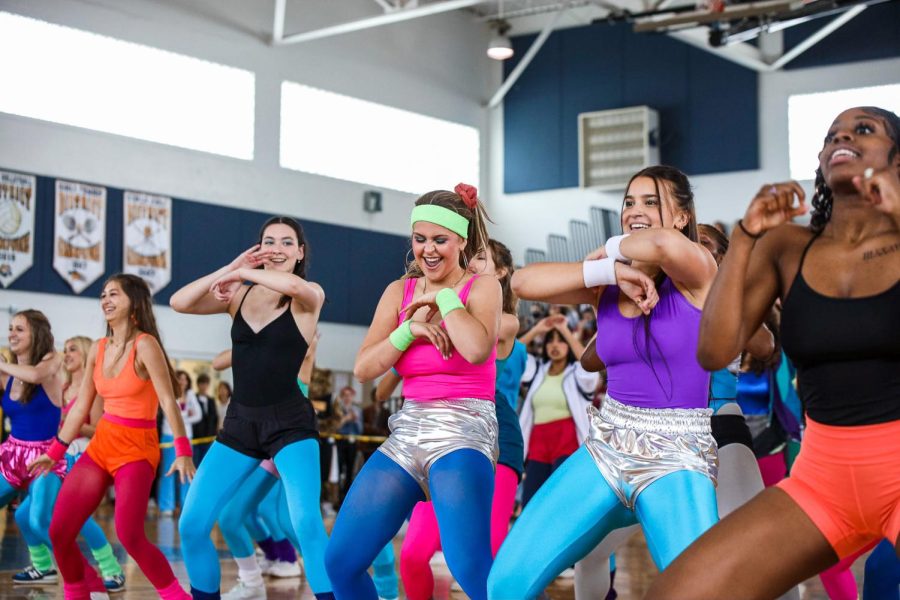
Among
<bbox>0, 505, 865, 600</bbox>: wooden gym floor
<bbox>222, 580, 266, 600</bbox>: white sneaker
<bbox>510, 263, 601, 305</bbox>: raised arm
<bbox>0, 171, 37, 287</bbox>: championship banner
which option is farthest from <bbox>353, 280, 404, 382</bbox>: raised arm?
<bbox>0, 171, 37, 287</bbox>: championship banner

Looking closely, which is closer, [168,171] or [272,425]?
[272,425]

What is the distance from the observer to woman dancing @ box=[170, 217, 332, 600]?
5.15m

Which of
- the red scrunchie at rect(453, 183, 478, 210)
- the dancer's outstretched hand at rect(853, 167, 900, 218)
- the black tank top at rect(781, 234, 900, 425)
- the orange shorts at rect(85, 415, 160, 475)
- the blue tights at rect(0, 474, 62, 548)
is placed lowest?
the blue tights at rect(0, 474, 62, 548)

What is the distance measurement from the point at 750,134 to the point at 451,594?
1482cm

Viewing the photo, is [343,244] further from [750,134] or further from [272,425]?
[272,425]

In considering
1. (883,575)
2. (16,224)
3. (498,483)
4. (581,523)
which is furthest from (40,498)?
(16,224)

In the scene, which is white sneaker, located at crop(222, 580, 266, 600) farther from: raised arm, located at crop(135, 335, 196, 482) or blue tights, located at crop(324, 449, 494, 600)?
blue tights, located at crop(324, 449, 494, 600)

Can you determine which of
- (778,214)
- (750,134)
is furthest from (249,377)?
(750,134)

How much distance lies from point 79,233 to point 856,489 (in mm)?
15415

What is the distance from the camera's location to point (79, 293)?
16766 millimetres

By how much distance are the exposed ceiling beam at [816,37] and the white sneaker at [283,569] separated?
1460cm

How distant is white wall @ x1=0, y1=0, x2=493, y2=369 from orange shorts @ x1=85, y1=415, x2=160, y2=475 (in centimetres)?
1110

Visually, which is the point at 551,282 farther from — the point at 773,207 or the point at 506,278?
the point at 506,278

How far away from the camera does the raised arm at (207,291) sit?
546 cm
